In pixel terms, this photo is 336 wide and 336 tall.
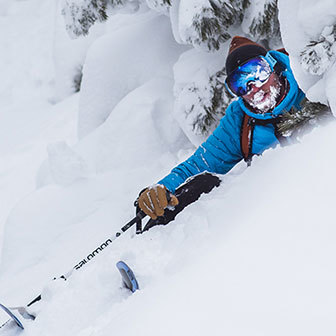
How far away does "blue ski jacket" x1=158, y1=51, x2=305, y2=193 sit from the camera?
11.5 feet

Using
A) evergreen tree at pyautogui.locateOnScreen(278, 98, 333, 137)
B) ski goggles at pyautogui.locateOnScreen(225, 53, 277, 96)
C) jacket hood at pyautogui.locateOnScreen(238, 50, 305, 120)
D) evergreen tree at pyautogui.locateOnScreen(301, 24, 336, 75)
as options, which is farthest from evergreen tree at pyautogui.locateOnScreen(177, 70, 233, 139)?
evergreen tree at pyautogui.locateOnScreen(301, 24, 336, 75)

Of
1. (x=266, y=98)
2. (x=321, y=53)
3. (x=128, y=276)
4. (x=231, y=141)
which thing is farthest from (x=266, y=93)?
(x=128, y=276)

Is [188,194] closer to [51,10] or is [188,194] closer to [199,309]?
[199,309]

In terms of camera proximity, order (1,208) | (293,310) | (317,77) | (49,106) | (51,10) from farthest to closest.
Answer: (51,10) < (49,106) < (1,208) < (317,77) < (293,310)

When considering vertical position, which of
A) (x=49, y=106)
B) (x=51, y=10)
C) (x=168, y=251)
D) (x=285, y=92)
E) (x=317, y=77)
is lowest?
(x=168, y=251)

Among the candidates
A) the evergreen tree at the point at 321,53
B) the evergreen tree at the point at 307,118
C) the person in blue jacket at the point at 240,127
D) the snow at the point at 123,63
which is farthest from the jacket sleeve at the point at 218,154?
the snow at the point at 123,63

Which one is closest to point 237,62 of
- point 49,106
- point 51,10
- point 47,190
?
point 47,190

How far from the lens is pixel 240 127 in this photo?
384cm

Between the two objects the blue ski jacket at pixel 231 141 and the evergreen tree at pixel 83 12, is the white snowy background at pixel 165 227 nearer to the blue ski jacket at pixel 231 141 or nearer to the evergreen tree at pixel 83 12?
the blue ski jacket at pixel 231 141

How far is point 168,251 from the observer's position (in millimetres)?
3080

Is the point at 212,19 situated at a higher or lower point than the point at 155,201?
higher

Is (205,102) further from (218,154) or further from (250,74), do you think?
(250,74)

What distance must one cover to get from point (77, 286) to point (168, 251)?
0.86 meters

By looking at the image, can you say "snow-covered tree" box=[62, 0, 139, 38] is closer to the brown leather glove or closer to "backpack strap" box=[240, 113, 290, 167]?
"backpack strap" box=[240, 113, 290, 167]
